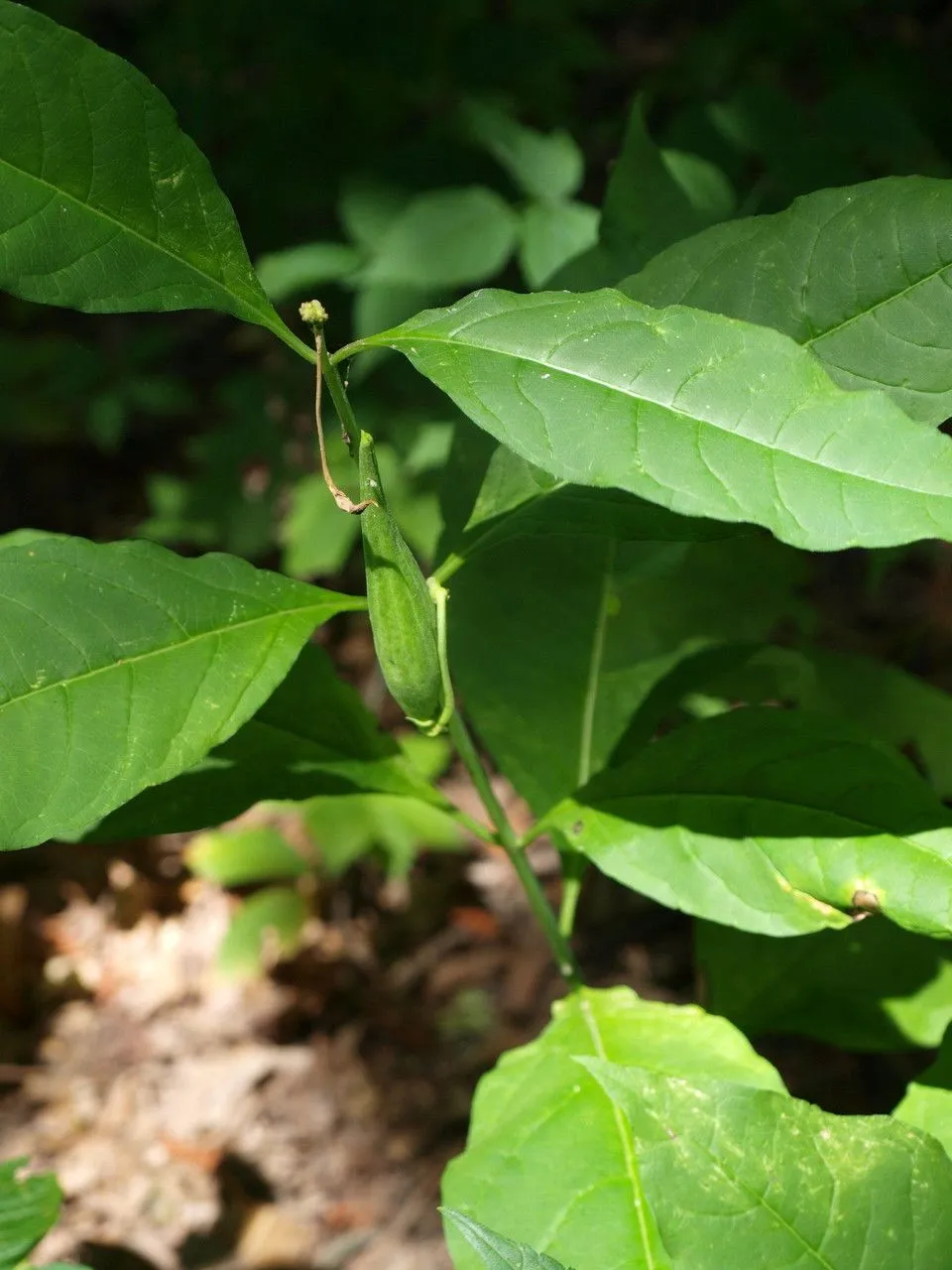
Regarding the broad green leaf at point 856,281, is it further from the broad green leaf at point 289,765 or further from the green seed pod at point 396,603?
the broad green leaf at point 289,765

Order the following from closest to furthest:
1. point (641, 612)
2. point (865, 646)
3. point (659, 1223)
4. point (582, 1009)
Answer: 1. point (659, 1223)
2. point (582, 1009)
3. point (641, 612)
4. point (865, 646)

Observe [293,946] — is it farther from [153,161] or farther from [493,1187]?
[153,161]

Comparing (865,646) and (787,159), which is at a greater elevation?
(787,159)

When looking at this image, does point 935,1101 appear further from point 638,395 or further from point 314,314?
point 314,314

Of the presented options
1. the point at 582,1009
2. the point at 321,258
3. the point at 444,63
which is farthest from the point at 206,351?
the point at 582,1009

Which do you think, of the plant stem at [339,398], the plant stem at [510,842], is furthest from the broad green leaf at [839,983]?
the plant stem at [339,398]

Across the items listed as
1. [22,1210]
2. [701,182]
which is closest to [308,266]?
[701,182]
